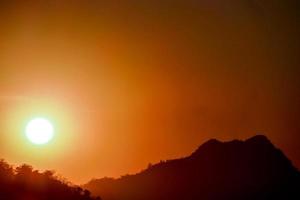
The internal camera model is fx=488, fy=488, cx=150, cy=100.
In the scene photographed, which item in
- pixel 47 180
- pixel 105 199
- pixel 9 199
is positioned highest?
pixel 105 199

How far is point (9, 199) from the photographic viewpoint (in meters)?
73.9

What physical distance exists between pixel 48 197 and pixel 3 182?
9.06 metres

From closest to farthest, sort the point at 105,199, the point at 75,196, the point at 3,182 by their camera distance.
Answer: the point at 3,182 < the point at 75,196 < the point at 105,199

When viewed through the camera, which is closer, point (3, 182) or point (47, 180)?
point (3, 182)

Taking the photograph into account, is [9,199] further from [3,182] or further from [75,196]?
[75,196]

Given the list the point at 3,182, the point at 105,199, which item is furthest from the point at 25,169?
the point at 105,199

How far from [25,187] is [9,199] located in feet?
29.9

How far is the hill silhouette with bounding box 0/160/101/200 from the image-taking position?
78312 mm

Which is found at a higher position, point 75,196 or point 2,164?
point 2,164

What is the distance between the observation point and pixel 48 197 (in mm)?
84938

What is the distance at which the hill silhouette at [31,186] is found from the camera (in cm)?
7831

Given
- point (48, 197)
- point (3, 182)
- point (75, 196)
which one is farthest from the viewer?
point (75, 196)

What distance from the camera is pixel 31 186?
85.5 meters

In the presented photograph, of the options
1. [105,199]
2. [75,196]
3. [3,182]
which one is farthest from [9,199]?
[105,199]
